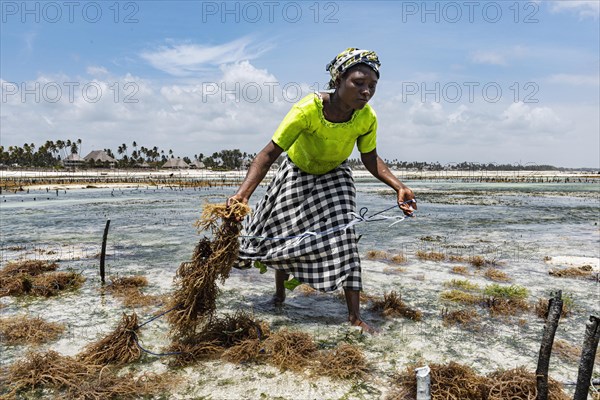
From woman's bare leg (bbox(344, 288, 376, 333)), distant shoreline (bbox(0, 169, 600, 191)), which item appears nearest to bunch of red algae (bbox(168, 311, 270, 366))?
woman's bare leg (bbox(344, 288, 376, 333))

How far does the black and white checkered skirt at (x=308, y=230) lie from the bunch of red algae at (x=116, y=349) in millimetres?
1322

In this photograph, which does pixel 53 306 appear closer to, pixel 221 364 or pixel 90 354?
pixel 90 354

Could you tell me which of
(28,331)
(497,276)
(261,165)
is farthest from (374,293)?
(28,331)

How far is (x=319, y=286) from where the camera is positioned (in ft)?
13.3

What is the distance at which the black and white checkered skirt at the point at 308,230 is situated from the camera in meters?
4.09

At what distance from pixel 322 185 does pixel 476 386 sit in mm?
2415

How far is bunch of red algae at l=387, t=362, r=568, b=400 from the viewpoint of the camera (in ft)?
9.02

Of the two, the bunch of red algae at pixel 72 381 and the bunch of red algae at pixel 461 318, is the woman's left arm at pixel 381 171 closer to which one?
the bunch of red algae at pixel 461 318

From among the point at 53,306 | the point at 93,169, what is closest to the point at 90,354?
the point at 53,306

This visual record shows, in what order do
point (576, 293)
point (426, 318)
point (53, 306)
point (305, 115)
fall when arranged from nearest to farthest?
1. point (305, 115)
2. point (426, 318)
3. point (53, 306)
4. point (576, 293)

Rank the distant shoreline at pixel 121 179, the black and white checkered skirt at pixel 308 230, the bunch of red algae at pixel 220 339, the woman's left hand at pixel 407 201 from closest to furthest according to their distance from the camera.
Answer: the bunch of red algae at pixel 220 339 → the black and white checkered skirt at pixel 308 230 → the woman's left hand at pixel 407 201 → the distant shoreline at pixel 121 179

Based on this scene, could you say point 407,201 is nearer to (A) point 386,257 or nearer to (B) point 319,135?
(B) point 319,135

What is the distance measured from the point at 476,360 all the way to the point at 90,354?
333 cm

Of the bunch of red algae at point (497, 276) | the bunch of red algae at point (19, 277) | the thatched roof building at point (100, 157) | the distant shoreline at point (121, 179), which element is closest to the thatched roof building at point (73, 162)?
the thatched roof building at point (100, 157)
